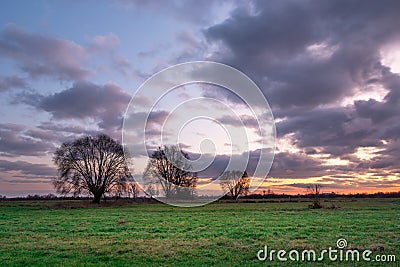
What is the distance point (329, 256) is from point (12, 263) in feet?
33.4

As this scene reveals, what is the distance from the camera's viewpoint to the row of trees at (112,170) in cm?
6144

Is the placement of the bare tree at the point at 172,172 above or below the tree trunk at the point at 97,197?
above

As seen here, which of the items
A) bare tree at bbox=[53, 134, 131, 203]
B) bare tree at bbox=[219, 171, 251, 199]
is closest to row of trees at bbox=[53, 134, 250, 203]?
bare tree at bbox=[53, 134, 131, 203]

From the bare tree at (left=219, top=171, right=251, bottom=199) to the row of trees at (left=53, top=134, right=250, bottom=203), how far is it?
84.0 feet

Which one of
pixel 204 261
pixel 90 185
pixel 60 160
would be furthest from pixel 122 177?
pixel 204 261

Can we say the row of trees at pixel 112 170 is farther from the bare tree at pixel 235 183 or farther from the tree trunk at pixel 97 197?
the bare tree at pixel 235 183

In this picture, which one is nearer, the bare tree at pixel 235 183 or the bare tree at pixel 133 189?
the bare tree at pixel 133 189

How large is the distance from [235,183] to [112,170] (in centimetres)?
4520

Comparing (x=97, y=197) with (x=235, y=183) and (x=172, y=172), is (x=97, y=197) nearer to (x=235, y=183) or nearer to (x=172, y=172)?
(x=172, y=172)

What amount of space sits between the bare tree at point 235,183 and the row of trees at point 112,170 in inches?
1008

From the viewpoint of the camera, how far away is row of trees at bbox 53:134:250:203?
6144 centimetres

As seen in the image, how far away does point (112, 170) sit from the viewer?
2527 inches

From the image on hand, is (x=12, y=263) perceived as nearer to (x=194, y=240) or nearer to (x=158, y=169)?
(x=194, y=240)

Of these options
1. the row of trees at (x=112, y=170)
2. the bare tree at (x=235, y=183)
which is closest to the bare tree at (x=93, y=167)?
the row of trees at (x=112, y=170)
